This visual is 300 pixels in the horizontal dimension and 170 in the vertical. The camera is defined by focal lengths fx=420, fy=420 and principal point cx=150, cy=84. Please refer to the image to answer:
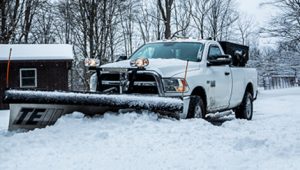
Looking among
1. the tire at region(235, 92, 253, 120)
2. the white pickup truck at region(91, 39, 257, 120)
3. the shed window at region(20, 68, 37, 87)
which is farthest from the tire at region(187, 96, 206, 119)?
the shed window at region(20, 68, 37, 87)

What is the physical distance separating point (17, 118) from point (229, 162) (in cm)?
323

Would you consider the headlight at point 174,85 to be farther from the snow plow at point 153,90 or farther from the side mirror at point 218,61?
the side mirror at point 218,61

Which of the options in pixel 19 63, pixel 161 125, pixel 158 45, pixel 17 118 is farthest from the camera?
pixel 19 63

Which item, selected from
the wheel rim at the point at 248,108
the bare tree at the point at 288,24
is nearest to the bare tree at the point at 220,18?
the bare tree at the point at 288,24

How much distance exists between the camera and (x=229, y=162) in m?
4.27

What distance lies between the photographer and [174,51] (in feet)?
26.3

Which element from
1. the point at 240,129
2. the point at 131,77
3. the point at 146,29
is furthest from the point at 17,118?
the point at 146,29

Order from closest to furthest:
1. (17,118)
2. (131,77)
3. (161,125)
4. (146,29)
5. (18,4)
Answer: (161,125), (17,118), (131,77), (18,4), (146,29)

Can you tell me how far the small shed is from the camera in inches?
814

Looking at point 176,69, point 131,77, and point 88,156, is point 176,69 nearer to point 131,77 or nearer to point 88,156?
point 131,77

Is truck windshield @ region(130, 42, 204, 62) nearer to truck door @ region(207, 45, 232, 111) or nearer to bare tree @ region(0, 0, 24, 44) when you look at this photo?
truck door @ region(207, 45, 232, 111)

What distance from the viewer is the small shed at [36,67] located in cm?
2069

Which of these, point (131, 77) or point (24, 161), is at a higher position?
point (131, 77)

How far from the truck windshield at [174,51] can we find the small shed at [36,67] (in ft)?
42.5
